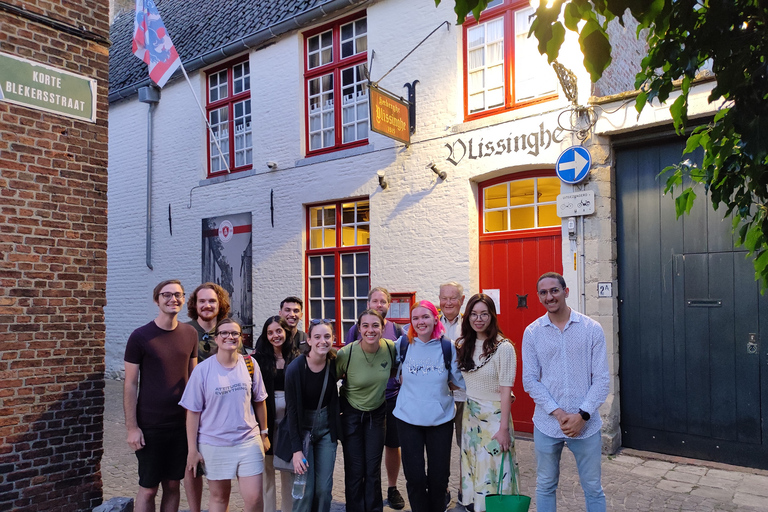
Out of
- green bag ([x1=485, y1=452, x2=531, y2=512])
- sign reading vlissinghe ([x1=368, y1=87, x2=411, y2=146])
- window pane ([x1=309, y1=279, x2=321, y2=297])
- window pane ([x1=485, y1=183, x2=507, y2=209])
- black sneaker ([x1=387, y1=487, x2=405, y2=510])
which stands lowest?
black sneaker ([x1=387, y1=487, x2=405, y2=510])

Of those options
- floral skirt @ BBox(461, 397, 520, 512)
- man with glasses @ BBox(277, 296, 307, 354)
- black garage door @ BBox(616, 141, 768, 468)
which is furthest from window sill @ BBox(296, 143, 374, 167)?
floral skirt @ BBox(461, 397, 520, 512)

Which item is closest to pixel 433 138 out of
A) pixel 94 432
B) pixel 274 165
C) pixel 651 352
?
pixel 274 165

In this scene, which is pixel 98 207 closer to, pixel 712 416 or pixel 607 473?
pixel 607 473

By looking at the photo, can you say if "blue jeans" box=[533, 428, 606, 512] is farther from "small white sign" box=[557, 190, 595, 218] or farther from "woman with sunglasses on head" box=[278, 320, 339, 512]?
"small white sign" box=[557, 190, 595, 218]

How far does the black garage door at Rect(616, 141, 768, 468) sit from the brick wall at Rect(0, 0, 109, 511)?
17.7ft

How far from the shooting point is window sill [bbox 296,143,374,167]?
876 centimetres

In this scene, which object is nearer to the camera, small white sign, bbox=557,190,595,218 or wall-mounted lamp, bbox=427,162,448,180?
small white sign, bbox=557,190,595,218

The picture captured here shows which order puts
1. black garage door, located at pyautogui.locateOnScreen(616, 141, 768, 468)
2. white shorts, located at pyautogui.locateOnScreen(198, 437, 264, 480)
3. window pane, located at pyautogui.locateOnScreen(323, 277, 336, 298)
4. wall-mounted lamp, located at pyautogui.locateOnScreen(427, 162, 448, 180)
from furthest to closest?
window pane, located at pyautogui.locateOnScreen(323, 277, 336, 298)
wall-mounted lamp, located at pyautogui.locateOnScreen(427, 162, 448, 180)
black garage door, located at pyautogui.locateOnScreen(616, 141, 768, 468)
white shorts, located at pyautogui.locateOnScreen(198, 437, 264, 480)

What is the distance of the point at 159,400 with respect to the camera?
4.12m

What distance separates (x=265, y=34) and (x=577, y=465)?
332 inches

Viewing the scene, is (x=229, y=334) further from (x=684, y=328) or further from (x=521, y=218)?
(x=684, y=328)

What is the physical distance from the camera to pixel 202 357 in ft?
15.0

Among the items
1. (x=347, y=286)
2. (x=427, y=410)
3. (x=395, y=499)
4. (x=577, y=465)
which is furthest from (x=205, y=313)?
(x=347, y=286)

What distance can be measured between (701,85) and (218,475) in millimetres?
5621
